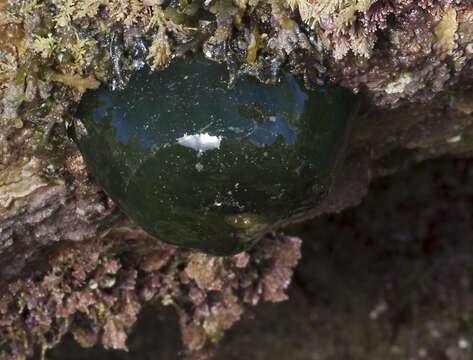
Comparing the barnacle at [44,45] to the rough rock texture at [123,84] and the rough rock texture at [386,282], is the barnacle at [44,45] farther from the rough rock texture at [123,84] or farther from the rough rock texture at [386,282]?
the rough rock texture at [386,282]

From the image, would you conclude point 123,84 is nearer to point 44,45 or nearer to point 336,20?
point 44,45

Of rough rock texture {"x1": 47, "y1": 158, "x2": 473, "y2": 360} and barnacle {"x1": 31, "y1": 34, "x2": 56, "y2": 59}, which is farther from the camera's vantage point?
rough rock texture {"x1": 47, "y1": 158, "x2": 473, "y2": 360}

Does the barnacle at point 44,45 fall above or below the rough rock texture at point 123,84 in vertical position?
above

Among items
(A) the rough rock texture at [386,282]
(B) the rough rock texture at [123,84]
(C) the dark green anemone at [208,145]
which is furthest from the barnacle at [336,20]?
(A) the rough rock texture at [386,282]

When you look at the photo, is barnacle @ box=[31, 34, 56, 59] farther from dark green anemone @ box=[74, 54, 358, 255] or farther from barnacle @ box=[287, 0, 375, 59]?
barnacle @ box=[287, 0, 375, 59]

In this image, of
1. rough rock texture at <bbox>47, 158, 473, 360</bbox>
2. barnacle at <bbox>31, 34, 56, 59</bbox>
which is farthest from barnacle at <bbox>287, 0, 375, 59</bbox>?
rough rock texture at <bbox>47, 158, 473, 360</bbox>

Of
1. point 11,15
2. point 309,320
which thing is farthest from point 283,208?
point 309,320
